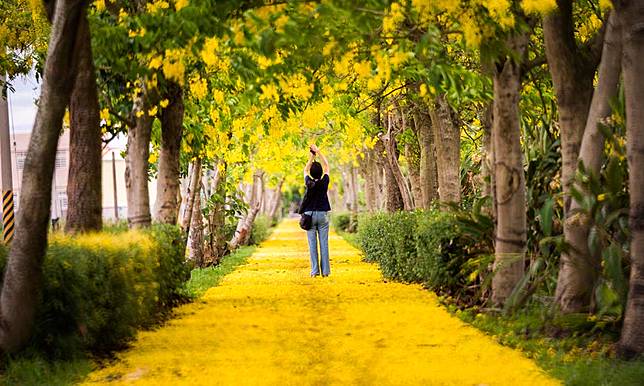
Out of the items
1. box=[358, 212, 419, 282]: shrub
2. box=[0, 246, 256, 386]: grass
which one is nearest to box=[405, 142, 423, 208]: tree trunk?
box=[358, 212, 419, 282]: shrub

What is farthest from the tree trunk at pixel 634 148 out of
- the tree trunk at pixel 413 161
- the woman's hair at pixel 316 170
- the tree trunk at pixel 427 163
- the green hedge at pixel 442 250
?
the tree trunk at pixel 413 161

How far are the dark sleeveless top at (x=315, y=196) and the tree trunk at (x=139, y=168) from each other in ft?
12.1

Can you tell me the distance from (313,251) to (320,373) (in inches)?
422


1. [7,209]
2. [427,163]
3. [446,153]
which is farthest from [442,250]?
[7,209]

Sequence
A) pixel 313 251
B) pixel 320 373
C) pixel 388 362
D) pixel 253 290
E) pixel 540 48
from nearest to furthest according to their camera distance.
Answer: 1. pixel 320 373
2. pixel 388 362
3. pixel 540 48
4. pixel 253 290
5. pixel 313 251

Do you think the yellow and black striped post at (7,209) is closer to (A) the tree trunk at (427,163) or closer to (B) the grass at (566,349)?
(A) the tree trunk at (427,163)

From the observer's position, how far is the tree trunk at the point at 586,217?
961cm

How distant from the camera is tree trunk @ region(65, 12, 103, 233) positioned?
12.3 metres

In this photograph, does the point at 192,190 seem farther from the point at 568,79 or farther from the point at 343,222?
the point at 343,222

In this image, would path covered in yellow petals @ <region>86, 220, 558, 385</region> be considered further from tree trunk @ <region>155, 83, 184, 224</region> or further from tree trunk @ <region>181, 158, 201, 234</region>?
tree trunk @ <region>181, 158, 201, 234</region>

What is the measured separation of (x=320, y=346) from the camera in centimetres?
1005

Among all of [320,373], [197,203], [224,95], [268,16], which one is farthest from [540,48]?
[197,203]

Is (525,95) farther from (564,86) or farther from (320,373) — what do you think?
(320,373)

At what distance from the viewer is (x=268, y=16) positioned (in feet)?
29.3
